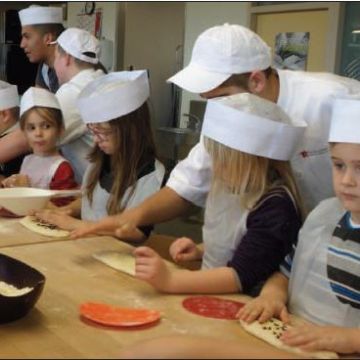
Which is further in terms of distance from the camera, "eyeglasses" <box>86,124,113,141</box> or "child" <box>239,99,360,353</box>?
"eyeglasses" <box>86,124,113,141</box>

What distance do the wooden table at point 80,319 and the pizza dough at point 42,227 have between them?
7.6 inches

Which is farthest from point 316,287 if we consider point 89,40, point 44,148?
point 89,40

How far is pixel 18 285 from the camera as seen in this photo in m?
1.18

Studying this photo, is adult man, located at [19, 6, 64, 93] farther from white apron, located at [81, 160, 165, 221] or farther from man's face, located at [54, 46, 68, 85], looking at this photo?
white apron, located at [81, 160, 165, 221]

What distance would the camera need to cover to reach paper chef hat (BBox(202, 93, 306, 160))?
1379 millimetres

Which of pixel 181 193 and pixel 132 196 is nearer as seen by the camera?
pixel 181 193

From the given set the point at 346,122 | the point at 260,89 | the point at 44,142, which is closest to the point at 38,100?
the point at 44,142

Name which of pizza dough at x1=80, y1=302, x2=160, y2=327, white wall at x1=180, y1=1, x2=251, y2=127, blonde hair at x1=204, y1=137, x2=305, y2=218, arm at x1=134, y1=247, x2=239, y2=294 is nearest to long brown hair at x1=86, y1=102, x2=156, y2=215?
blonde hair at x1=204, y1=137, x2=305, y2=218

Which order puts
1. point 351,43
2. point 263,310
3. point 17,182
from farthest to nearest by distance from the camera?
point 351,43
point 17,182
point 263,310

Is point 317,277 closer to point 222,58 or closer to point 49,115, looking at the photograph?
point 222,58

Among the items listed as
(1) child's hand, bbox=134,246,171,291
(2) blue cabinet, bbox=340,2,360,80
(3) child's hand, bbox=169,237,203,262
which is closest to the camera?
(1) child's hand, bbox=134,246,171,291

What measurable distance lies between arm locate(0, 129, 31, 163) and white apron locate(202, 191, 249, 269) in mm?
1316

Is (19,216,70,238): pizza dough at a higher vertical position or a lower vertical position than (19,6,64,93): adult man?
lower

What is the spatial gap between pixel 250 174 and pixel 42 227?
73cm
